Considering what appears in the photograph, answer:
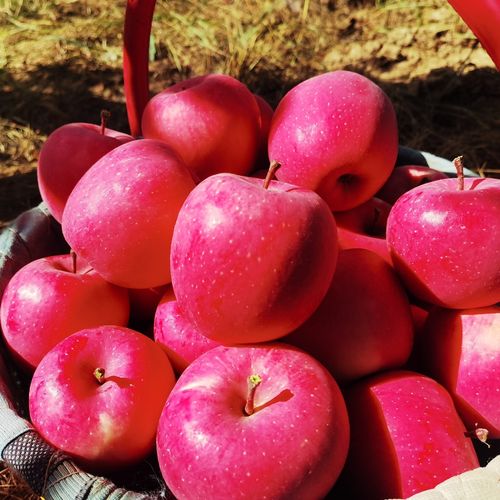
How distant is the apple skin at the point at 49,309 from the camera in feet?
2.93

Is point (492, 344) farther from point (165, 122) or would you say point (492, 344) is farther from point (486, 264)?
point (165, 122)

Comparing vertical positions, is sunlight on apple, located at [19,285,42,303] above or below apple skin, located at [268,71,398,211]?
below

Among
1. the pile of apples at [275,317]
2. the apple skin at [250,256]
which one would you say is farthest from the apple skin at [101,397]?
the apple skin at [250,256]

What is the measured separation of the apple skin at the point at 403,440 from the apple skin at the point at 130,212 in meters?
0.34

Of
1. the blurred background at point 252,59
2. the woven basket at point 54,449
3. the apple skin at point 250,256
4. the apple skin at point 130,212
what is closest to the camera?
the woven basket at point 54,449

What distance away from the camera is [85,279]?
3.05 feet

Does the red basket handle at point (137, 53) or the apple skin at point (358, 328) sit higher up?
the red basket handle at point (137, 53)

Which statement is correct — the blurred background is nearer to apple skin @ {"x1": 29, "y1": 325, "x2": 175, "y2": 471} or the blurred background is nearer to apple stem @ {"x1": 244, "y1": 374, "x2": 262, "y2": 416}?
apple skin @ {"x1": 29, "y1": 325, "x2": 175, "y2": 471}

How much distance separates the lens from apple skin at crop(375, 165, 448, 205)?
44.8 inches

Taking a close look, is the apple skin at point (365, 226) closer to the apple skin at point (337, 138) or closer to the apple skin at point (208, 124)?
the apple skin at point (337, 138)

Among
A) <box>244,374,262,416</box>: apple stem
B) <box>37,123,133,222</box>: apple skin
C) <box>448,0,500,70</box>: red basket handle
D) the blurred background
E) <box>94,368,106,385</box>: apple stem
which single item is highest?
<box>448,0,500,70</box>: red basket handle

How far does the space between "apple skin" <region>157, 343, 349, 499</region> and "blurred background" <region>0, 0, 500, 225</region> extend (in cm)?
149

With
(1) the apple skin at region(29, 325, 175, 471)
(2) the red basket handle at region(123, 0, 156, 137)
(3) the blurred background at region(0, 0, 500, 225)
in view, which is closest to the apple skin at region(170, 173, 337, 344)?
(1) the apple skin at region(29, 325, 175, 471)

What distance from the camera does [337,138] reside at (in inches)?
36.8
